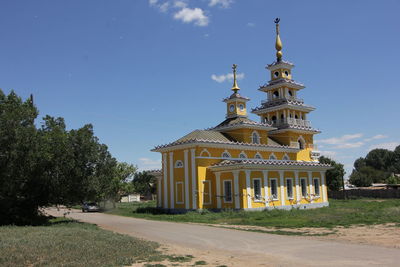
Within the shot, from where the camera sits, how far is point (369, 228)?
19.4m

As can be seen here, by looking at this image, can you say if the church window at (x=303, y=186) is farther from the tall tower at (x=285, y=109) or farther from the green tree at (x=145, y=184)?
the green tree at (x=145, y=184)

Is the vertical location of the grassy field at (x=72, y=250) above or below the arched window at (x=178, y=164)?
below

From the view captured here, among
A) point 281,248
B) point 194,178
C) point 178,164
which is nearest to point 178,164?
point 178,164

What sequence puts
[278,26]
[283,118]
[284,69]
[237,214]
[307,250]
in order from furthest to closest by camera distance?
[278,26], [284,69], [283,118], [237,214], [307,250]

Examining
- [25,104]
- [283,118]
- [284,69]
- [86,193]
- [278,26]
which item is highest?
[278,26]

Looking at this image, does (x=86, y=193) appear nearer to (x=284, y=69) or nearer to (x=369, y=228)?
(x=369, y=228)

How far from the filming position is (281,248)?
43.7 feet

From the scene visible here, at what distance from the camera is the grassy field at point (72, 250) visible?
36.2 feet

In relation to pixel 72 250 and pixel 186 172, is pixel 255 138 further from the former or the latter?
pixel 72 250

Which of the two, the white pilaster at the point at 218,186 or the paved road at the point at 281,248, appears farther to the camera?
the white pilaster at the point at 218,186

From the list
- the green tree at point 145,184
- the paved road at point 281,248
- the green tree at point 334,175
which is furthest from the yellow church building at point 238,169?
the green tree at point 145,184

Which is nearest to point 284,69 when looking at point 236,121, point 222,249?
point 236,121

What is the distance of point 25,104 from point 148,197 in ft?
183

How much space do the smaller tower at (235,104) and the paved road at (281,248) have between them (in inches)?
861
